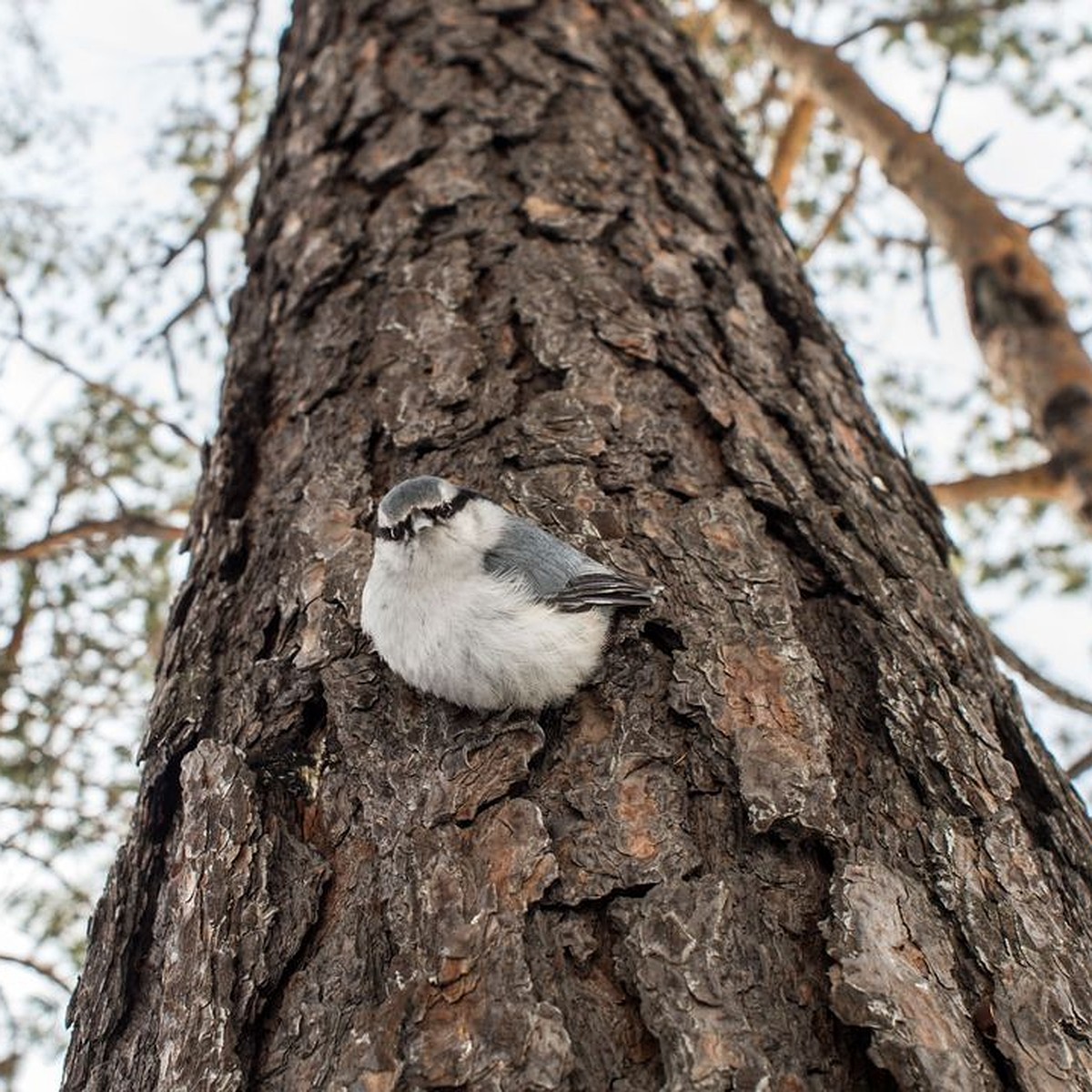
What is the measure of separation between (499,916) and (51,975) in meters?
2.71

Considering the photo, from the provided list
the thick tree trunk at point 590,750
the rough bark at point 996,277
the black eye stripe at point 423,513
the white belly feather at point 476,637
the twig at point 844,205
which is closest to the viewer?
the thick tree trunk at point 590,750

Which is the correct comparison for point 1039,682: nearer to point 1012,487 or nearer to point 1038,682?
point 1038,682

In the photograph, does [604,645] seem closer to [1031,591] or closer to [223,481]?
[223,481]

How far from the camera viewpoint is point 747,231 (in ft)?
8.64

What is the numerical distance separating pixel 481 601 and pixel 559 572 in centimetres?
13

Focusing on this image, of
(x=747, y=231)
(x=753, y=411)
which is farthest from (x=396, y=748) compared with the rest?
(x=747, y=231)

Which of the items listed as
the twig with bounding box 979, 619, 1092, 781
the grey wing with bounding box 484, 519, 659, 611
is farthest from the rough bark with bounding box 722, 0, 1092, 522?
the grey wing with bounding box 484, 519, 659, 611

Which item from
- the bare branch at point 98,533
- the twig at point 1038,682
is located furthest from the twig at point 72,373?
the twig at point 1038,682

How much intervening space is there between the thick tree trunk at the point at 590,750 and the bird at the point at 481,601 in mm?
47

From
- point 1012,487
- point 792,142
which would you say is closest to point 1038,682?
point 1012,487

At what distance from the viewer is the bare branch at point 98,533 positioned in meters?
3.56

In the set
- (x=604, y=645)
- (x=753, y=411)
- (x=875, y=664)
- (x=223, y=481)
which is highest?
(x=223, y=481)

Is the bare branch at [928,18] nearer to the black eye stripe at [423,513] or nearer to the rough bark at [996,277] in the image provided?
the rough bark at [996,277]

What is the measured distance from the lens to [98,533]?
3.69 meters
